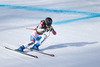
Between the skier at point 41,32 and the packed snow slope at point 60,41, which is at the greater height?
the skier at point 41,32

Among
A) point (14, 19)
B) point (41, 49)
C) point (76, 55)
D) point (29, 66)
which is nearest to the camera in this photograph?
point (29, 66)

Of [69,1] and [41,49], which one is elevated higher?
[69,1]

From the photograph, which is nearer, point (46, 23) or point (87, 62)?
point (87, 62)

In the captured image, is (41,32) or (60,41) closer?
(41,32)

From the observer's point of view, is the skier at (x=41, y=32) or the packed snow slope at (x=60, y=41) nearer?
the packed snow slope at (x=60, y=41)

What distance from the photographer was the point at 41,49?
4.23 meters

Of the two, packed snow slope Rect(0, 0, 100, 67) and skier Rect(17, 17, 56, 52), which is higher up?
skier Rect(17, 17, 56, 52)

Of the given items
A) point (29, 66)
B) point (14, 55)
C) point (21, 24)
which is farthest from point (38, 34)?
point (21, 24)

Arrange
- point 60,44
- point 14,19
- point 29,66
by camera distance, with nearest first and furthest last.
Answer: point 29,66
point 60,44
point 14,19

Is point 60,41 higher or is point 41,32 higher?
point 41,32

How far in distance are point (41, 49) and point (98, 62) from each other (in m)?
1.19

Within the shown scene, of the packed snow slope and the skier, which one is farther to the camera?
the skier

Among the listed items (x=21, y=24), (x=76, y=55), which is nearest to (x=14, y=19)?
(x=21, y=24)

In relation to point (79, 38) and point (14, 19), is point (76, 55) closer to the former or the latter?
point (79, 38)
